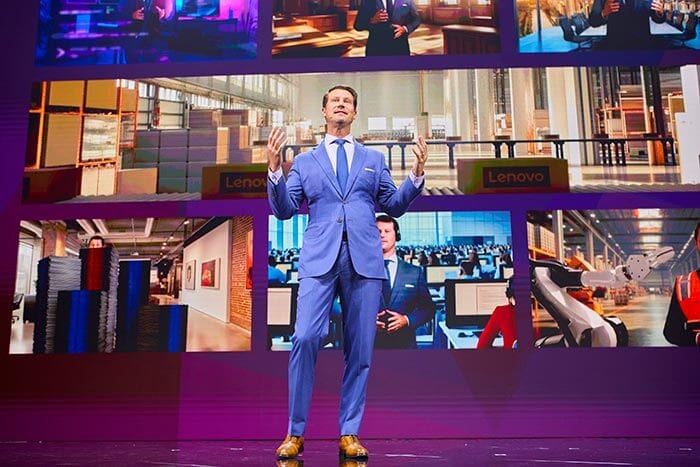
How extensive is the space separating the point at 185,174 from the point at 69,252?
80cm

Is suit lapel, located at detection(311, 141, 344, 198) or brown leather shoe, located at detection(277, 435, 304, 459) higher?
suit lapel, located at detection(311, 141, 344, 198)

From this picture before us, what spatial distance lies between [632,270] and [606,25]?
1.53 m

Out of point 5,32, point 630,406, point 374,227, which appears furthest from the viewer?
point 5,32

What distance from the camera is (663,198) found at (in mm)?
3449

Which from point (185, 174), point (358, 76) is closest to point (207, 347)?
point (185, 174)

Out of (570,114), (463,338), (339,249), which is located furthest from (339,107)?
(570,114)

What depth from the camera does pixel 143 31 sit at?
3.79 m

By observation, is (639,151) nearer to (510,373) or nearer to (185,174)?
(510,373)

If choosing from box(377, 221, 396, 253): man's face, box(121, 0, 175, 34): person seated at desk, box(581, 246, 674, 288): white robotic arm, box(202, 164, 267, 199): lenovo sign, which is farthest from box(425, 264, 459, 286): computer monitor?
box(121, 0, 175, 34): person seated at desk

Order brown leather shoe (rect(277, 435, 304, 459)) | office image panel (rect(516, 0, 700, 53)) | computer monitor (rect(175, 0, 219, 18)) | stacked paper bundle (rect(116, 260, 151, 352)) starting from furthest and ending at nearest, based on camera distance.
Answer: computer monitor (rect(175, 0, 219, 18))
office image panel (rect(516, 0, 700, 53))
stacked paper bundle (rect(116, 260, 151, 352))
brown leather shoe (rect(277, 435, 304, 459))

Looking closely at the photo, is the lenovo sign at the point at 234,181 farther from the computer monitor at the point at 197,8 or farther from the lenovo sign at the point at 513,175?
the lenovo sign at the point at 513,175

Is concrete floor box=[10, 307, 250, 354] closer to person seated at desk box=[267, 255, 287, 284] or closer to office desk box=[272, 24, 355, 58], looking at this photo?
person seated at desk box=[267, 255, 287, 284]

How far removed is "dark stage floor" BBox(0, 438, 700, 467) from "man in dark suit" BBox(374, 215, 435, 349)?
0.56 m

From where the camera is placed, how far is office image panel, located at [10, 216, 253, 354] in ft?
11.2
